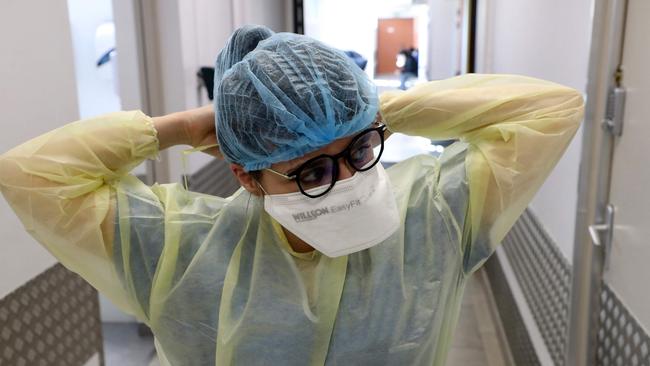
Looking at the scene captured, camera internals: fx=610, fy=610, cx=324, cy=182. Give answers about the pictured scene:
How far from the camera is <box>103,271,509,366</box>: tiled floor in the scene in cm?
283

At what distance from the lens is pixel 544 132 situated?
3.25ft

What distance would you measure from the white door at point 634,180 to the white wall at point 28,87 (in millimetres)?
1449

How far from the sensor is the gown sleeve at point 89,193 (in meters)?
0.93

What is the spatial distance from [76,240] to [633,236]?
1.14 meters

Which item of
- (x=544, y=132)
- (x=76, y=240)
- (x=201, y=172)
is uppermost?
(x=544, y=132)

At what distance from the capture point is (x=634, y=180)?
1352 mm

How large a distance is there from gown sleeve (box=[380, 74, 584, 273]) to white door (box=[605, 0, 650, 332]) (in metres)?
0.38

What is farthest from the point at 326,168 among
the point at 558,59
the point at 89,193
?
the point at 558,59

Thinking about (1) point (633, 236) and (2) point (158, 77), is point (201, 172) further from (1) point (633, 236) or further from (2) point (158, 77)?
(1) point (633, 236)

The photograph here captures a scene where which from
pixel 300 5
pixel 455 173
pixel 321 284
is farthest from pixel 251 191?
pixel 300 5

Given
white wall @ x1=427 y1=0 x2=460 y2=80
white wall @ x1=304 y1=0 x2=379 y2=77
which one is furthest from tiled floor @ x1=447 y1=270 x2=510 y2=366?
white wall @ x1=427 y1=0 x2=460 y2=80

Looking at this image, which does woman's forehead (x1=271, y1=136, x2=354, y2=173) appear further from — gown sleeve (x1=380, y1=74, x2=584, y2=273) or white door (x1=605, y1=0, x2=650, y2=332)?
white door (x1=605, y1=0, x2=650, y2=332)

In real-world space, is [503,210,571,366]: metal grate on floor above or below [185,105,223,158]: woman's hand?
below

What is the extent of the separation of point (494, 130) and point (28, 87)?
1175 millimetres
